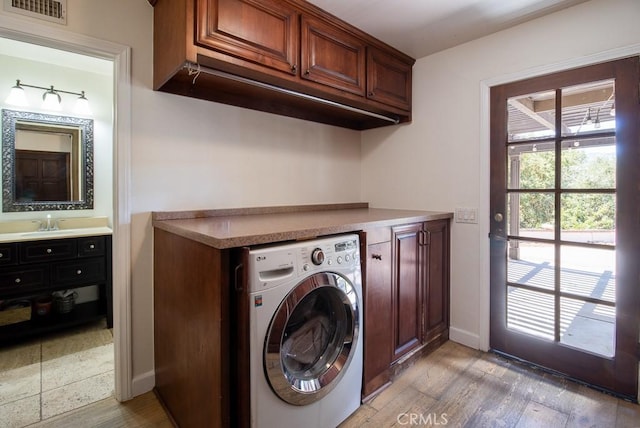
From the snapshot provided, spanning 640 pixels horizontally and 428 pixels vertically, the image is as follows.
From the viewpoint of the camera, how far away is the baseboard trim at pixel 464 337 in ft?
7.57

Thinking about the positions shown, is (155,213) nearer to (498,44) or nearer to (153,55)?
(153,55)

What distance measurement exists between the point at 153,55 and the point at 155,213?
2.98 ft

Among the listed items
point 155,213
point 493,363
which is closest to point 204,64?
point 155,213

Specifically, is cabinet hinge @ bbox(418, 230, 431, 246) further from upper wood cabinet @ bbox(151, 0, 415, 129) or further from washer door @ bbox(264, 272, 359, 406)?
upper wood cabinet @ bbox(151, 0, 415, 129)

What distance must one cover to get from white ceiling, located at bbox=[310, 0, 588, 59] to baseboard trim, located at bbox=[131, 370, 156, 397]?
2.41 metres

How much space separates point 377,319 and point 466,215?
3.73 ft

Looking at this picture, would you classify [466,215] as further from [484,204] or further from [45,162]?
[45,162]

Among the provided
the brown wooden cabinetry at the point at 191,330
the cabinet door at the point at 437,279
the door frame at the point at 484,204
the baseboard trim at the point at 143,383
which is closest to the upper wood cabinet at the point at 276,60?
the door frame at the point at 484,204

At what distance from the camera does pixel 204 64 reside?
5.07 feet

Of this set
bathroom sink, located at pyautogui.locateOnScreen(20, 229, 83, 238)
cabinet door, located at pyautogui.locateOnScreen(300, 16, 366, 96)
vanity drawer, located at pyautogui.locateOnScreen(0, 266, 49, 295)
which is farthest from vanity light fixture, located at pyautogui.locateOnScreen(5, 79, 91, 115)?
cabinet door, located at pyautogui.locateOnScreen(300, 16, 366, 96)

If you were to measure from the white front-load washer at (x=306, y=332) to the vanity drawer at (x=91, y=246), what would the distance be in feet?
7.02

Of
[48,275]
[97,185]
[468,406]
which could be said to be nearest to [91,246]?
[48,275]

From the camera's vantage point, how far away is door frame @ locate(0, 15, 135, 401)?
1613 mm

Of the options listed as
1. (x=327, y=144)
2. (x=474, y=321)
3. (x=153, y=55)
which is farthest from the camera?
(x=327, y=144)
